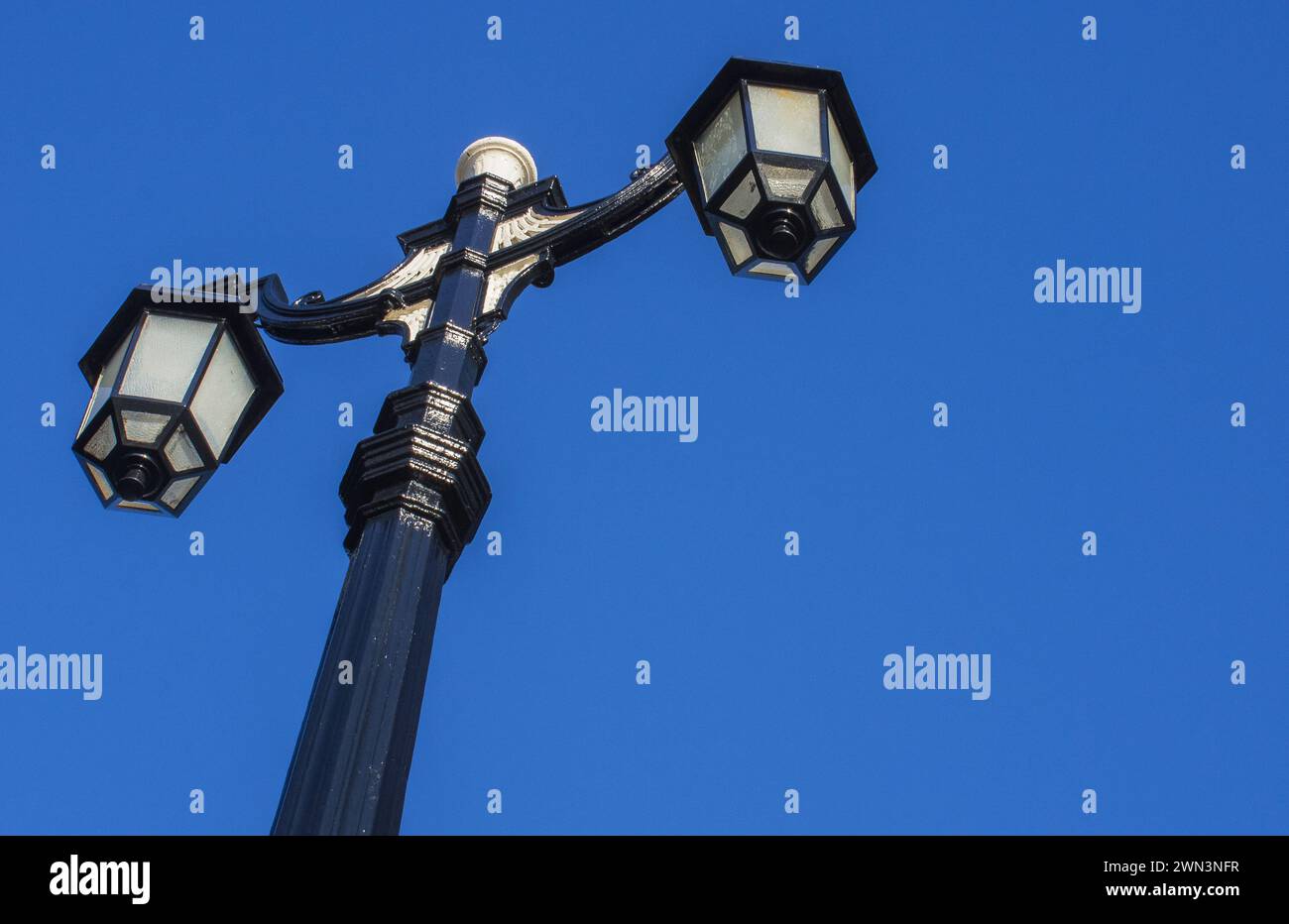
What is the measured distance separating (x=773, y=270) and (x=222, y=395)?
2.02 metres

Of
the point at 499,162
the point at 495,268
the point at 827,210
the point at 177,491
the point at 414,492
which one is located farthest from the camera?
the point at 499,162

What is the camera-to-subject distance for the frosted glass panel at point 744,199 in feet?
17.7

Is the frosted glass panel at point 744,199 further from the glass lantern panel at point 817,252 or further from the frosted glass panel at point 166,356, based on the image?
the frosted glass panel at point 166,356

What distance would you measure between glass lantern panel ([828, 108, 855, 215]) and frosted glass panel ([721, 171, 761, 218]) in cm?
28

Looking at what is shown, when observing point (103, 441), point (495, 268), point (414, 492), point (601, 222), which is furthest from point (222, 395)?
point (601, 222)

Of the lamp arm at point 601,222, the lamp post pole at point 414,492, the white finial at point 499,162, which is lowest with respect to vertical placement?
the lamp post pole at point 414,492

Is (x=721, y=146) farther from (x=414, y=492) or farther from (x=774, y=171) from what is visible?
(x=414, y=492)

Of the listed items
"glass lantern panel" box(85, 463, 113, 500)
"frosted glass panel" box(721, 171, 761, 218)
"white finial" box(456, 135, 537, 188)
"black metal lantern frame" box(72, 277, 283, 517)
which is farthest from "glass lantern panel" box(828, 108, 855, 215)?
"glass lantern panel" box(85, 463, 113, 500)

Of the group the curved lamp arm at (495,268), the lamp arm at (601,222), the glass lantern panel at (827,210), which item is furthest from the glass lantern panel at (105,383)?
the glass lantern panel at (827,210)

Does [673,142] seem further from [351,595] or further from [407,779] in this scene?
[407,779]

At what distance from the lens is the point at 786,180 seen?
5387mm

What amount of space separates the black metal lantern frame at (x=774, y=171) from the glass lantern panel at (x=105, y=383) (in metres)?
2.07

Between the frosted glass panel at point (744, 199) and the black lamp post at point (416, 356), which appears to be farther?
the frosted glass panel at point (744, 199)

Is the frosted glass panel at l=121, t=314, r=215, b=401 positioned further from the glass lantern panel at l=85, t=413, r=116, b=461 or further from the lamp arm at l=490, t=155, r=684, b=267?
the lamp arm at l=490, t=155, r=684, b=267
